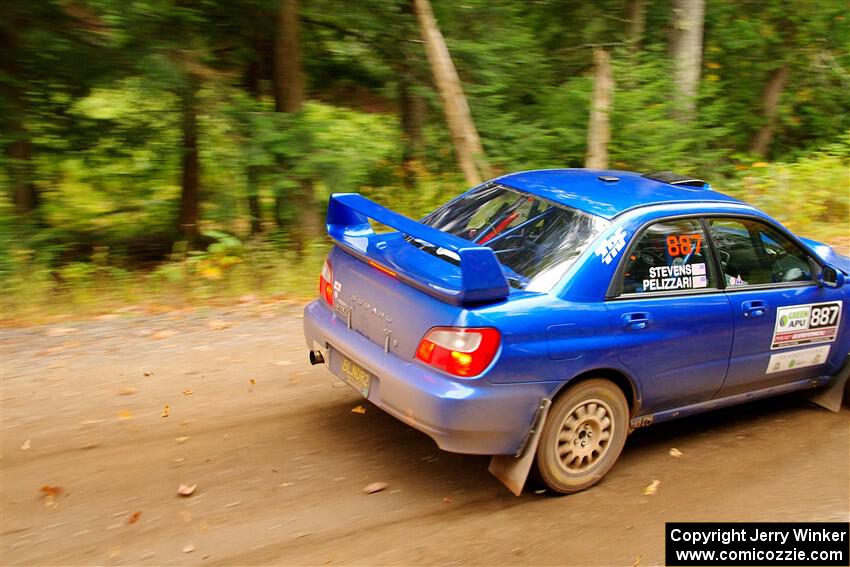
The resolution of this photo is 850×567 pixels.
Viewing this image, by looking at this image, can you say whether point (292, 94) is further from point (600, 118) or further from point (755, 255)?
point (755, 255)

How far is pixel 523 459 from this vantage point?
4.49 metres

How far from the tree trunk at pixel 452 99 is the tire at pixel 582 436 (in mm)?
6441

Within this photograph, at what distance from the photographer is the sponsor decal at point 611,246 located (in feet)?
15.4

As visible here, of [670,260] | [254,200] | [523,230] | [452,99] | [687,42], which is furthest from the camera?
[687,42]

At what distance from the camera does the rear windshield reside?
4711mm

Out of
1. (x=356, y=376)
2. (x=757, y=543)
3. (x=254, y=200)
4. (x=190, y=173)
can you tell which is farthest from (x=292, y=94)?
(x=757, y=543)

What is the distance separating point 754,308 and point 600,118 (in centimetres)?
695

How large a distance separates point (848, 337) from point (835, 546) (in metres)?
2.02

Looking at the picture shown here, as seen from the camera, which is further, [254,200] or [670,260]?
[254,200]

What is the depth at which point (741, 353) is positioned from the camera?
5.29 meters

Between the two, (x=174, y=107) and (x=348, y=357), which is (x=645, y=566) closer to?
(x=348, y=357)

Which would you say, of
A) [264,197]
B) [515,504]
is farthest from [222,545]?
[264,197]

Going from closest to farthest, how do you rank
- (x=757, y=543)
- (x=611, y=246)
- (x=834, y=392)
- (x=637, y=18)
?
(x=757, y=543) → (x=611, y=246) → (x=834, y=392) → (x=637, y=18)

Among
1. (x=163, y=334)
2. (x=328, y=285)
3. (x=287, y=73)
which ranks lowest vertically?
(x=163, y=334)
